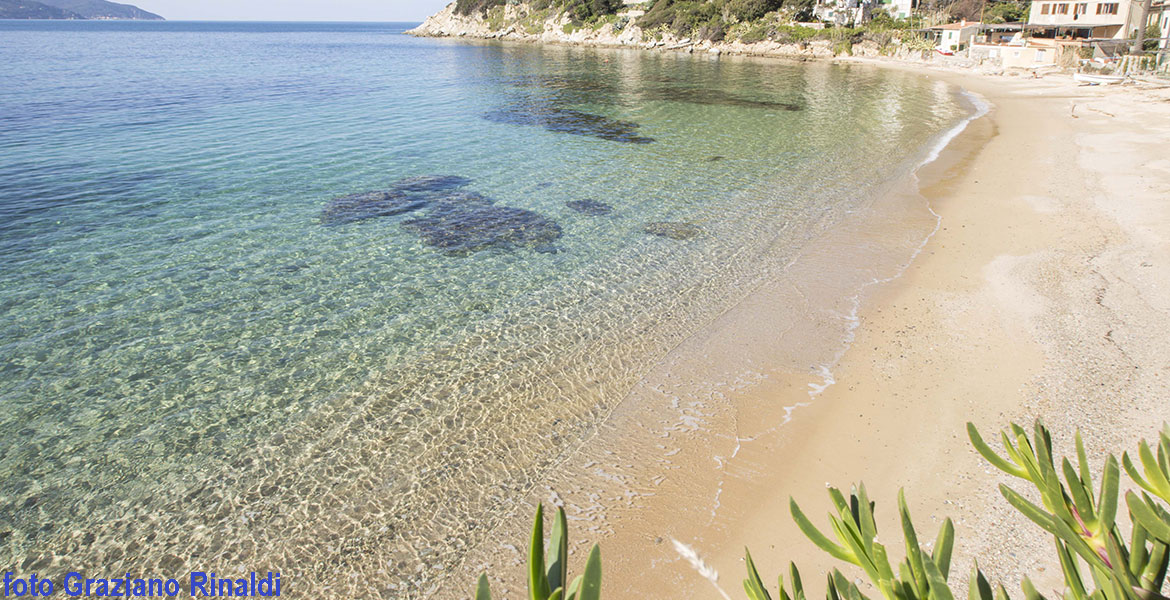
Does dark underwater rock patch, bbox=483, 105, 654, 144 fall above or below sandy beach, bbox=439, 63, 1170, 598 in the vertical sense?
above

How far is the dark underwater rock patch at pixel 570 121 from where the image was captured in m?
28.0

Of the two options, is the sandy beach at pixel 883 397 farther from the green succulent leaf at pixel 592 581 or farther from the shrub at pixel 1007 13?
the shrub at pixel 1007 13

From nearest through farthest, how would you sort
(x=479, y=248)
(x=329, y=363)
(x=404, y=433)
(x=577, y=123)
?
(x=404, y=433) → (x=329, y=363) → (x=479, y=248) → (x=577, y=123)

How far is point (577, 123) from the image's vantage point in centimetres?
3089

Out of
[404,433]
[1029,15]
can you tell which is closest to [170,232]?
[404,433]

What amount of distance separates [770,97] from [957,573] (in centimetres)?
4028

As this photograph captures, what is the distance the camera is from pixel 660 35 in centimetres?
9594

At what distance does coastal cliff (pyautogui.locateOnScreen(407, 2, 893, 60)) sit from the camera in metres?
76.2

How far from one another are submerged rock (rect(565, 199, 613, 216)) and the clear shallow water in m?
0.55

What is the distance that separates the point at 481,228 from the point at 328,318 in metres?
5.63

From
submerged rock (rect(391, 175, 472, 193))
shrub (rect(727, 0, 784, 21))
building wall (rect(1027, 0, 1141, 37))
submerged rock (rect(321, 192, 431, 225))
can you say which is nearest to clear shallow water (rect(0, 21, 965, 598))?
submerged rock (rect(321, 192, 431, 225))

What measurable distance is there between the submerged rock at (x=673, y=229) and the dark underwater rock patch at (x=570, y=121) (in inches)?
454

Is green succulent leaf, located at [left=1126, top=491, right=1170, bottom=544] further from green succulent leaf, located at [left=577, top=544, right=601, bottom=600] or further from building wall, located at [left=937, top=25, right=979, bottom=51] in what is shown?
building wall, located at [left=937, top=25, right=979, bottom=51]

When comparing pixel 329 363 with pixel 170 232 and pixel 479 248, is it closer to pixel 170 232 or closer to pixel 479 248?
pixel 479 248
